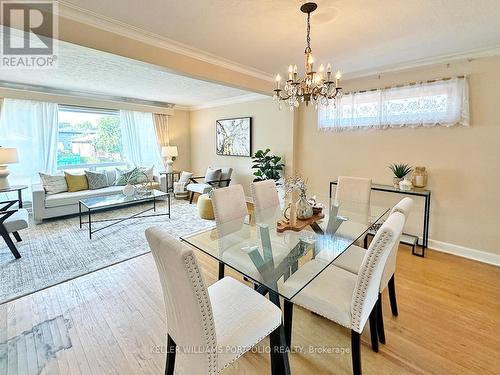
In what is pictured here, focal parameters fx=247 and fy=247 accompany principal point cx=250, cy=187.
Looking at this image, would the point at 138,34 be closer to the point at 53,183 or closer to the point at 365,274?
the point at 365,274

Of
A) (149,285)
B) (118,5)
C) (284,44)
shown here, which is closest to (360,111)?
(284,44)

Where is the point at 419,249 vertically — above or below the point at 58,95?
below

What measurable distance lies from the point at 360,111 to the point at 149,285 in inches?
141

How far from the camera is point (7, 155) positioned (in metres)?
3.80

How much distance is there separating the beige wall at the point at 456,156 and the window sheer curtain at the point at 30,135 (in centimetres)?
560

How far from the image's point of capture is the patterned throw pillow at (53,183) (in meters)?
4.35

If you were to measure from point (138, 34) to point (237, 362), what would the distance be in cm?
289

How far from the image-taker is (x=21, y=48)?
2934 millimetres

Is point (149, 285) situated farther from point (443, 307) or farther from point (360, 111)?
point (360, 111)

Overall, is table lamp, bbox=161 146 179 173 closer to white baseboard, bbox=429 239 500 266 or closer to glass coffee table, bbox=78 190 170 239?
glass coffee table, bbox=78 190 170 239

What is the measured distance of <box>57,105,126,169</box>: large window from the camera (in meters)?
5.24

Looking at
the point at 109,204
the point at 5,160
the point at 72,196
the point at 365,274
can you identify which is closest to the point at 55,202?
the point at 72,196

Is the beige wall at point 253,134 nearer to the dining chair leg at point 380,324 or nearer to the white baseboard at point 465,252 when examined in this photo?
the white baseboard at point 465,252

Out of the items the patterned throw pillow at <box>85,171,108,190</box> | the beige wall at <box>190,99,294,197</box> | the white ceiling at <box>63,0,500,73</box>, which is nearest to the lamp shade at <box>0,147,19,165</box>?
the patterned throw pillow at <box>85,171,108,190</box>
